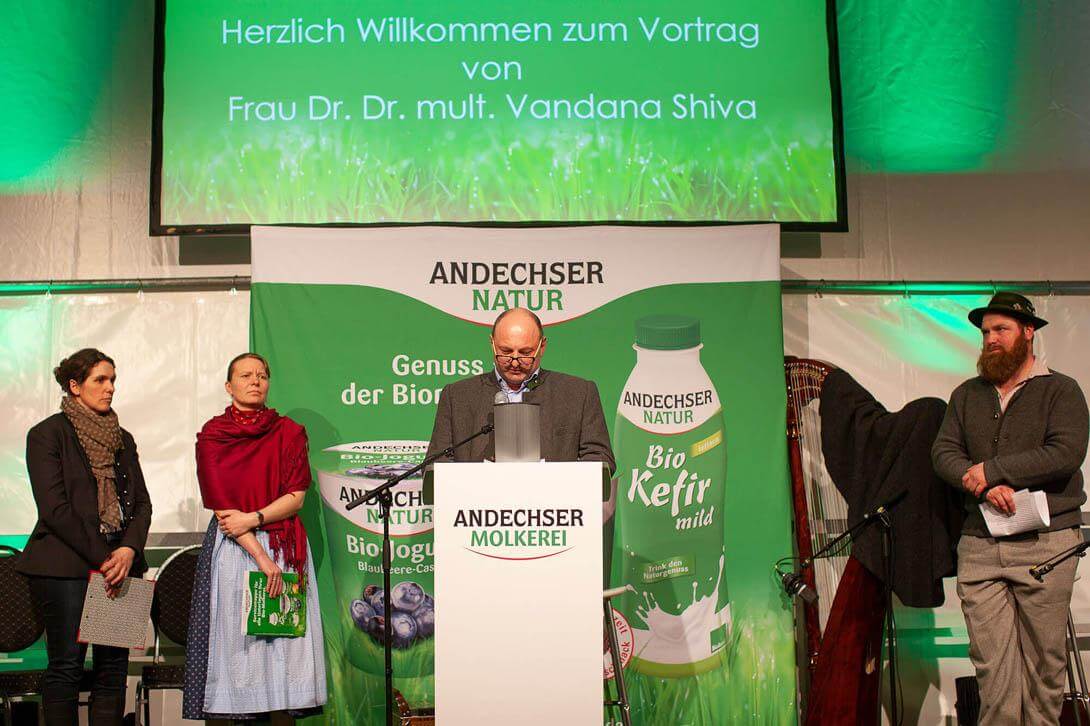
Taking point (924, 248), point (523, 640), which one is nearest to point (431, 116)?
point (924, 248)

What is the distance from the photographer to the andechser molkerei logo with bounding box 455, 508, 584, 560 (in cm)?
324

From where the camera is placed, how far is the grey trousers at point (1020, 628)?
4.00 m

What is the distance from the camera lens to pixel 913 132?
19.2 ft

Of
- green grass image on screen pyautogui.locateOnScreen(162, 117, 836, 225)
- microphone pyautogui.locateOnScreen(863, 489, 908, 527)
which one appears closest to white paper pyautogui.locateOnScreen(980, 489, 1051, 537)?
microphone pyautogui.locateOnScreen(863, 489, 908, 527)

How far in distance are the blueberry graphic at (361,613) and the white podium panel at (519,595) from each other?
66.2 inches

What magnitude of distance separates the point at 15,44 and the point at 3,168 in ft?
1.98

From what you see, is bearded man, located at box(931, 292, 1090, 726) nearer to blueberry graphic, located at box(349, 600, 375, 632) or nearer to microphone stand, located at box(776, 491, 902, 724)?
microphone stand, located at box(776, 491, 902, 724)

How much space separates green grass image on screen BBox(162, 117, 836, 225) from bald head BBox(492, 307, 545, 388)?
168 cm

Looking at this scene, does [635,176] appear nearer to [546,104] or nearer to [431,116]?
[546,104]

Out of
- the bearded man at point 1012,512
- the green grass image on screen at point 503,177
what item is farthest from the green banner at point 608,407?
the bearded man at point 1012,512

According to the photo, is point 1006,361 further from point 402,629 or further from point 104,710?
point 104,710

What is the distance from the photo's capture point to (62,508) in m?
4.31

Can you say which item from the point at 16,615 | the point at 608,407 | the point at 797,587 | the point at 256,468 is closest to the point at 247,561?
the point at 256,468

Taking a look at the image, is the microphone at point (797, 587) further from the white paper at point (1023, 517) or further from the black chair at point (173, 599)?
the black chair at point (173, 599)
